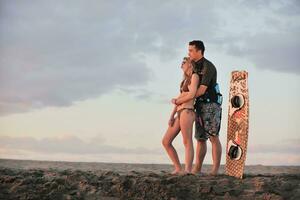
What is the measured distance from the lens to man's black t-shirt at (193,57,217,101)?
805 centimetres

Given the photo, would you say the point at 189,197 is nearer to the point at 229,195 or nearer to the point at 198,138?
the point at 229,195

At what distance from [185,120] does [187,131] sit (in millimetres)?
164

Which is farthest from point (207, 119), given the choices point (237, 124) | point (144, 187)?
point (144, 187)

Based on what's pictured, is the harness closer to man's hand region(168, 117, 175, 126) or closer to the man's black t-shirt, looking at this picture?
the man's black t-shirt

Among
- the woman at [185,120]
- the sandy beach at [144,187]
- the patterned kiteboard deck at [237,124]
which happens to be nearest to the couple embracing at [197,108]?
the woman at [185,120]

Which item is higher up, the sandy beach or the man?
the man

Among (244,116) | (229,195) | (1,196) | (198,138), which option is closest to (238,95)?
(244,116)

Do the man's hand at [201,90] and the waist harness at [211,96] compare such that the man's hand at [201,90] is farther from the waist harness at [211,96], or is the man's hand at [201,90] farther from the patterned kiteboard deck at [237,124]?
the patterned kiteboard deck at [237,124]

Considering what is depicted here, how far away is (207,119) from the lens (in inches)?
318

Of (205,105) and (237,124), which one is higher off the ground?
(205,105)

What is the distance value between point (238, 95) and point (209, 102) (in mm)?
552

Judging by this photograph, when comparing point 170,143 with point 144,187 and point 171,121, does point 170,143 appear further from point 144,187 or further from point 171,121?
point 144,187

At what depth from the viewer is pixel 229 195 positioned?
717 cm

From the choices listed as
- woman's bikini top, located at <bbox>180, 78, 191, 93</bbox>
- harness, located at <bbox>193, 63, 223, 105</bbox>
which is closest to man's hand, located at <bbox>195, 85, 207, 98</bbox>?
harness, located at <bbox>193, 63, 223, 105</bbox>
